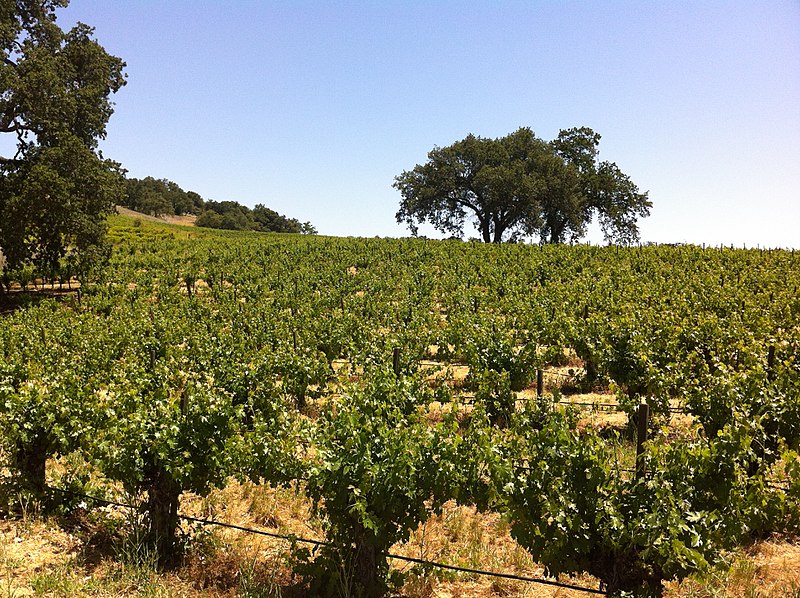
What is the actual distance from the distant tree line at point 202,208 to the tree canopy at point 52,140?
2157 inches

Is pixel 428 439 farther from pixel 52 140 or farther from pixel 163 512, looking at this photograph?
pixel 52 140

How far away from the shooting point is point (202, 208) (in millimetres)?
133500

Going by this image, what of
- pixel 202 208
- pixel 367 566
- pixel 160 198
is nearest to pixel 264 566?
pixel 367 566

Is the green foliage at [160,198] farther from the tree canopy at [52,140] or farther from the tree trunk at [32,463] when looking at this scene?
the tree trunk at [32,463]

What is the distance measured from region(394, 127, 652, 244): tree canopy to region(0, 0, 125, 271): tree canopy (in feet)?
112

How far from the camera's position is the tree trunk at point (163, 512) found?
20.4ft

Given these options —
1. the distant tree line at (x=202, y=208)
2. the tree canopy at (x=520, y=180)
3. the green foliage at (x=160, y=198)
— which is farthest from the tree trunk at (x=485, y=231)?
the green foliage at (x=160, y=198)

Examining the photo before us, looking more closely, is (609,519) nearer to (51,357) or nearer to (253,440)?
(253,440)

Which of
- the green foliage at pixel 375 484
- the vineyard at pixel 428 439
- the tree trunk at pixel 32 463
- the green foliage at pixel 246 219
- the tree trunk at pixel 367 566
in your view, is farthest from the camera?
the green foliage at pixel 246 219

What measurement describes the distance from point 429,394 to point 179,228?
65392mm

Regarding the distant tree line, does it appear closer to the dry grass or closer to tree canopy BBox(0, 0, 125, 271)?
tree canopy BBox(0, 0, 125, 271)

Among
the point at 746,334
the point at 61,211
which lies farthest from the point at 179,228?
the point at 746,334

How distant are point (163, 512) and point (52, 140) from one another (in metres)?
24.1

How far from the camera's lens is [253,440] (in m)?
6.29
